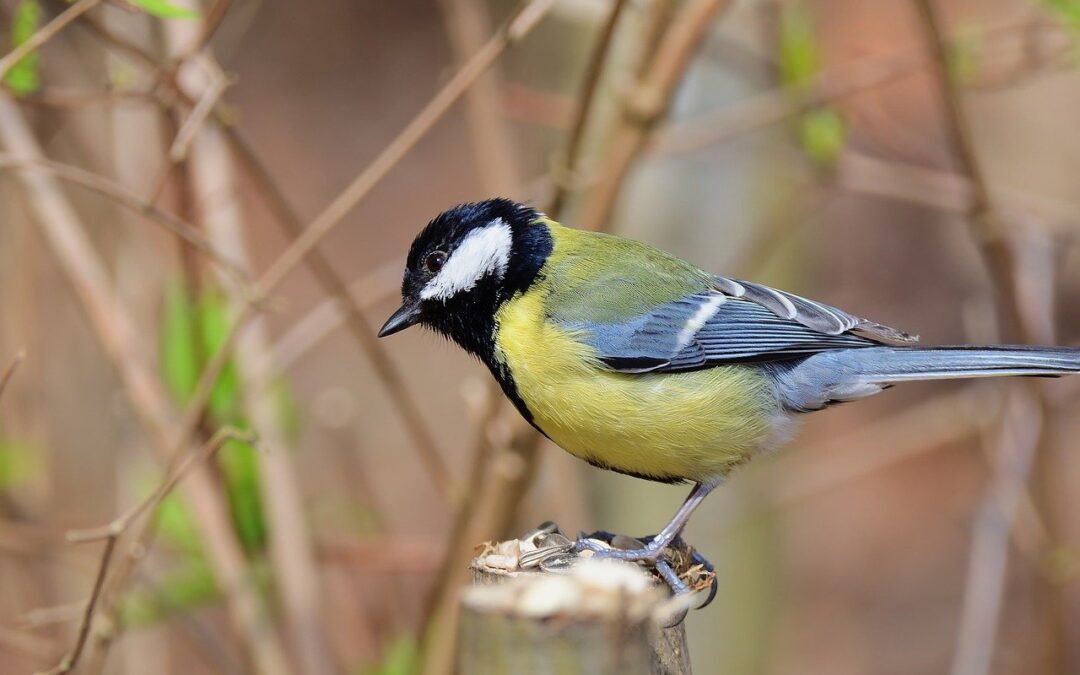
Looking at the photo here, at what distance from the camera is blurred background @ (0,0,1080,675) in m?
2.64

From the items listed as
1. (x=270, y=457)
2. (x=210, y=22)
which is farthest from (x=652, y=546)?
(x=210, y=22)

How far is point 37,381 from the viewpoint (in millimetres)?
3363

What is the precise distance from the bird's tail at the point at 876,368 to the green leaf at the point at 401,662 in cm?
121

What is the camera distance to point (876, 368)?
2457 millimetres

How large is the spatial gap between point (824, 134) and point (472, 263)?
3.92 feet

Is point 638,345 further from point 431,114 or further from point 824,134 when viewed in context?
point 824,134

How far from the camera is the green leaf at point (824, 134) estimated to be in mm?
3113

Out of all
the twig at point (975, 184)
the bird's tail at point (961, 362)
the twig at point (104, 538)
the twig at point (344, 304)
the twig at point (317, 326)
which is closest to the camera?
the twig at point (104, 538)

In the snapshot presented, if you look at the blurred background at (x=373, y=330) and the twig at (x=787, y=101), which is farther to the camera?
the twig at (x=787, y=101)

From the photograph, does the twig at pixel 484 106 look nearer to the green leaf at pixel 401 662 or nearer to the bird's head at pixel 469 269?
the bird's head at pixel 469 269

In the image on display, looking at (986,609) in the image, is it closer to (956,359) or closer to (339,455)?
(956,359)

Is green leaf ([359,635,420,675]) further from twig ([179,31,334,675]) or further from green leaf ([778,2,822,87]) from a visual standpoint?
green leaf ([778,2,822,87])

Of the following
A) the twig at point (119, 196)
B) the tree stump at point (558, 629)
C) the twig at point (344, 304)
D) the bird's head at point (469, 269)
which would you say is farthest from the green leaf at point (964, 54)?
the tree stump at point (558, 629)

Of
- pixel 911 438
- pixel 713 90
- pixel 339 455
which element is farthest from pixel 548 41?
pixel 911 438
